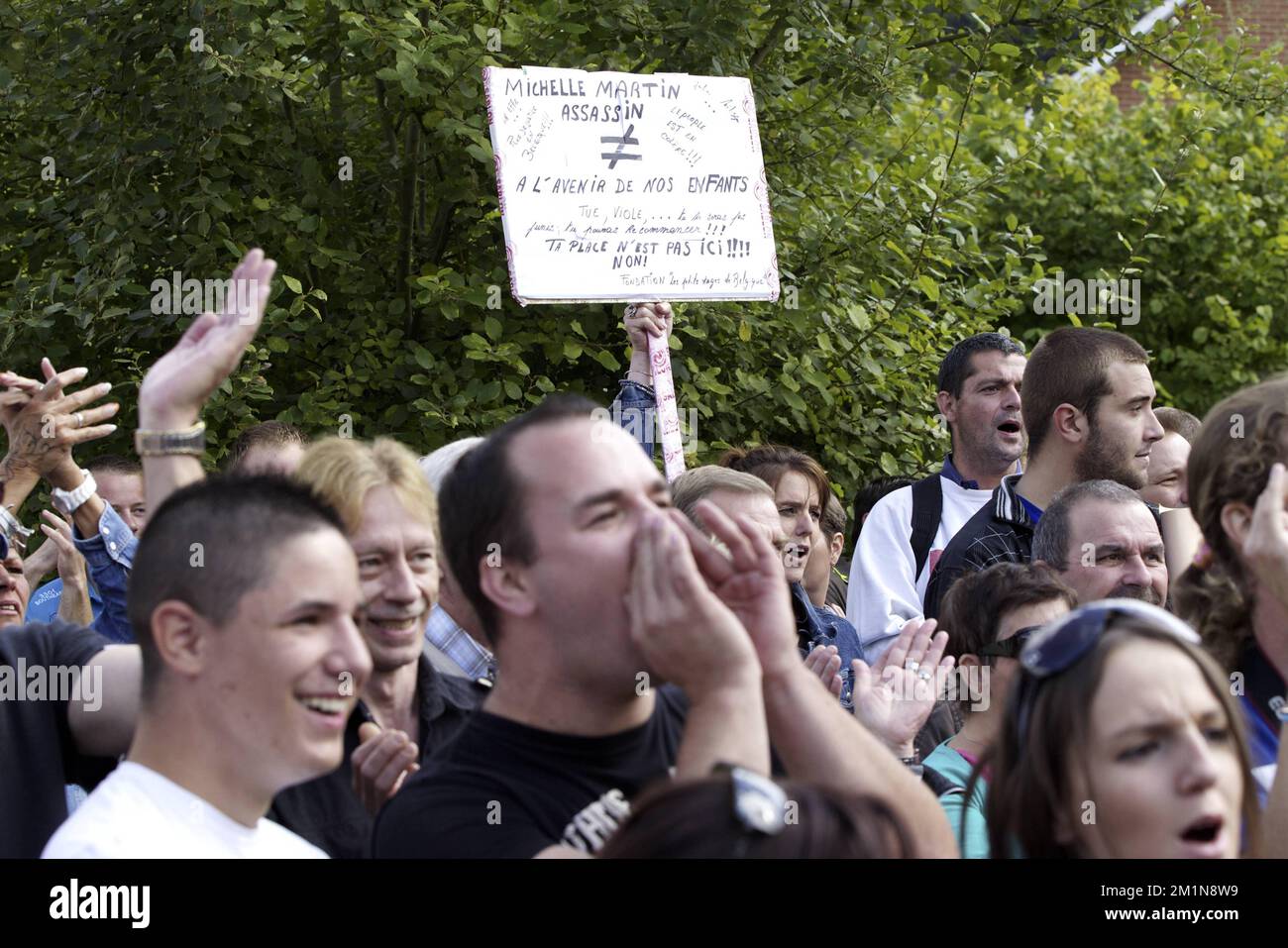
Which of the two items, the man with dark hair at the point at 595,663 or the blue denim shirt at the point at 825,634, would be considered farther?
the blue denim shirt at the point at 825,634

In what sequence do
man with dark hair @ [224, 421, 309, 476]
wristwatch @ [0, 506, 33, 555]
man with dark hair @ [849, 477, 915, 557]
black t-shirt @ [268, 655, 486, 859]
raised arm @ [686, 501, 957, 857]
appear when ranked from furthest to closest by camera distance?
man with dark hair @ [849, 477, 915, 557], man with dark hair @ [224, 421, 309, 476], wristwatch @ [0, 506, 33, 555], black t-shirt @ [268, 655, 486, 859], raised arm @ [686, 501, 957, 857]

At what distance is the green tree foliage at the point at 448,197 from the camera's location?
6566 mm

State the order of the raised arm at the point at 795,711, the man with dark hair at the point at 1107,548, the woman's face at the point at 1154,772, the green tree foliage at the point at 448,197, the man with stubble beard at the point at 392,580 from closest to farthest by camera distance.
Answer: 1. the woman's face at the point at 1154,772
2. the raised arm at the point at 795,711
3. the man with stubble beard at the point at 392,580
4. the man with dark hair at the point at 1107,548
5. the green tree foliage at the point at 448,197

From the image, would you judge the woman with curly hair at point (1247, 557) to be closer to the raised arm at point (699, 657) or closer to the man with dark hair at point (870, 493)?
the raised arm at point (699, 657)

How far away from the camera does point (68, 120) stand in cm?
707

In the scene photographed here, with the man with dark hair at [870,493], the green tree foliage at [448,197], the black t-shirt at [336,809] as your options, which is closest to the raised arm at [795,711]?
the black t-shirt at [336,809]

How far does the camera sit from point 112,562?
14.3ft

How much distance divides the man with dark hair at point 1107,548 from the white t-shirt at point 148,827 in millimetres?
2704

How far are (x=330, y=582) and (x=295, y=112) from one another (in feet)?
16.4

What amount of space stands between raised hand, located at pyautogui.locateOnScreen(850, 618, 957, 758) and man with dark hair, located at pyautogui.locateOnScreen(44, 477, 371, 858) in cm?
137

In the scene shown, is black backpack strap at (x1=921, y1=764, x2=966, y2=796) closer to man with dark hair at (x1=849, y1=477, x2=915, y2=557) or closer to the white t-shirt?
the white t-shirt

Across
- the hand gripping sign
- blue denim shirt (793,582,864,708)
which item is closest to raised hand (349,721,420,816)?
blue denim shirt (793,582,864,708)

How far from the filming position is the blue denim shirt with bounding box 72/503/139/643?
14.3ft

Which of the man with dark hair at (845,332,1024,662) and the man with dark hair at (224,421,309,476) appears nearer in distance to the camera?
the man with dark hair at (224,421,309,476)
